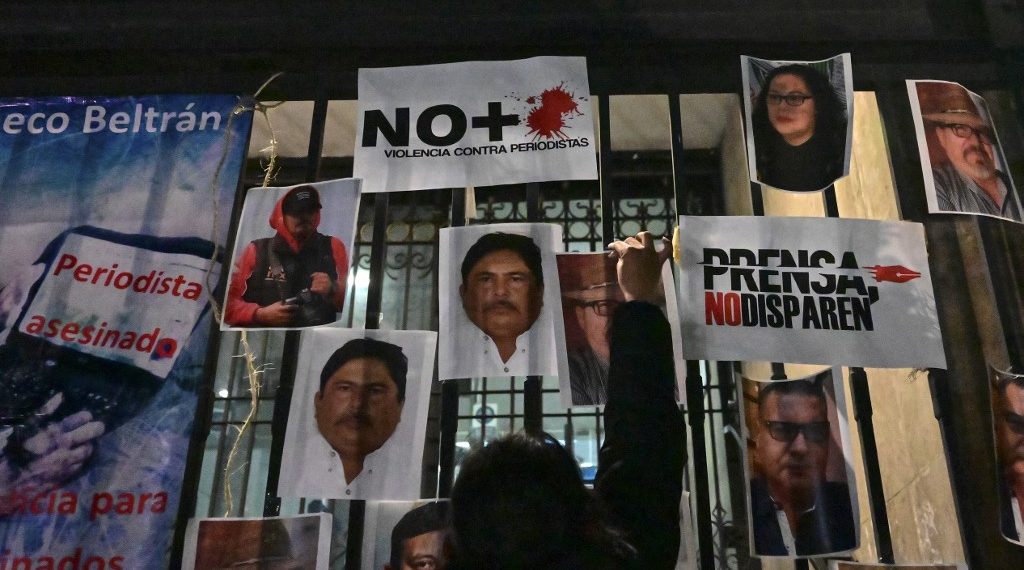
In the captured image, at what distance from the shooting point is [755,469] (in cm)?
Result: 155

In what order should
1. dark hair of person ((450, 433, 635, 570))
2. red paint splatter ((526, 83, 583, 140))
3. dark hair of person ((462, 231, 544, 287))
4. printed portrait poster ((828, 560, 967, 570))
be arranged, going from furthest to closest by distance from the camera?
red paint splatter ((526, 83, 583, 140))
dark hair of person ((462, 231, 544, 287))
printed portrait poster ((828, 560, 967, 570))
dark hair of person ((450, 433, 635, 570))

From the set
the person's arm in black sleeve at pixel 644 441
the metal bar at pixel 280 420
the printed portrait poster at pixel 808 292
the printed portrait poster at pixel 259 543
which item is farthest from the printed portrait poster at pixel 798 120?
the printed portrait poster at pixel 259 543

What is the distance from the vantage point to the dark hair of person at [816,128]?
1705mm

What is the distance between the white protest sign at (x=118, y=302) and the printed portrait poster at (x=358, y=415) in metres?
0.28

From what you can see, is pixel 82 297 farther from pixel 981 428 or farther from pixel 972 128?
pixel 972 128

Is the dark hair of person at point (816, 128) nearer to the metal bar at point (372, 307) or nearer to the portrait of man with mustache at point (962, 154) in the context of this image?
the portrait of man with mustache at point (962, 154)

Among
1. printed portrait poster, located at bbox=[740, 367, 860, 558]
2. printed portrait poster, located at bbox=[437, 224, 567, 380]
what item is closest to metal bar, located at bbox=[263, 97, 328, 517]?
printed portrait poster, located at bbox=[437, 224, 567, 380]

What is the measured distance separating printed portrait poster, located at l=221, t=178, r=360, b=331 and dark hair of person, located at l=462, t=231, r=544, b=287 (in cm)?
25

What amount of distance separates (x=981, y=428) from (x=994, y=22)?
2.98ft

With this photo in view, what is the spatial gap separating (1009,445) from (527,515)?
1.09 metres

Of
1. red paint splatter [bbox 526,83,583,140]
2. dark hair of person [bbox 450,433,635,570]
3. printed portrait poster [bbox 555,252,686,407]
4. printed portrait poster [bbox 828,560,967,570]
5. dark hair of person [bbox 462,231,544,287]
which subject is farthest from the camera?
red paint splatter [bbox 526,83,583,140]

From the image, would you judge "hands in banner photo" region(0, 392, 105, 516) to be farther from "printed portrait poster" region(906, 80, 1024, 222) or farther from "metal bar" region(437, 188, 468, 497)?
"printed portrait poster" region(906, 80, 1024, 222)

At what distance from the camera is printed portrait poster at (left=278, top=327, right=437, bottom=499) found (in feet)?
4.98

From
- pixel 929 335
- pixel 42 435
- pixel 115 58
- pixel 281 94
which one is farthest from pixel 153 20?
pixel 929 335
